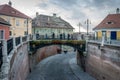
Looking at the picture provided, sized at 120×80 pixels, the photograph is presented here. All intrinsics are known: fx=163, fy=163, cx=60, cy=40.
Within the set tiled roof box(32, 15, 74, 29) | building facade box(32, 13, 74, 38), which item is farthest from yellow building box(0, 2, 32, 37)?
tiled roof box(32, 15, 74, 29)

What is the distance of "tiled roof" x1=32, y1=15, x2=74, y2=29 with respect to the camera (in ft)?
172

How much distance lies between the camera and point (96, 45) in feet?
78.9

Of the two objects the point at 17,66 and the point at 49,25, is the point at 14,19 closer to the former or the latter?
the point at 49,25

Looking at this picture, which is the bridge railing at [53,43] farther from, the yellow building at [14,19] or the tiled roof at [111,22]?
the yellow building at [14,19]

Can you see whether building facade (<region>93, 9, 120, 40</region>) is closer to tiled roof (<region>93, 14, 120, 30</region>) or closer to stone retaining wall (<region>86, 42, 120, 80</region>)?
tiled roof (<region>93, 14, 120, 30</region>)

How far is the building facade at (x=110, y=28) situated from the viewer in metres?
30.3

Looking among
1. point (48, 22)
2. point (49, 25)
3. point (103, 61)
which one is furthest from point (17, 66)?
point (48, 22)

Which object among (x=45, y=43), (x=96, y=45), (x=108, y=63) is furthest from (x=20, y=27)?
(x=108, y=63)

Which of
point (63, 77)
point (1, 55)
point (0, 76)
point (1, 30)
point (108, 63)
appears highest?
point (1, 30)

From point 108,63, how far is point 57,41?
10.8 meters

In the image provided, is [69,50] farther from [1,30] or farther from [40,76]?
[1,30]

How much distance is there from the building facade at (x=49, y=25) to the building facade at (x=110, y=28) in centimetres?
1807

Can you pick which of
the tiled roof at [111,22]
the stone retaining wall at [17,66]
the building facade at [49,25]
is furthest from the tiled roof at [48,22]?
the stone retaining wall at [17,66]

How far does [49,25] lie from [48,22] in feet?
4.66
